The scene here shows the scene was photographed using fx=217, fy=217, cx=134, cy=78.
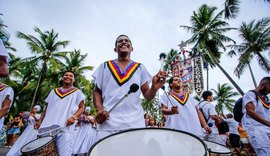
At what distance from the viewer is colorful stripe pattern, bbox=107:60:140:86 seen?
2.42m

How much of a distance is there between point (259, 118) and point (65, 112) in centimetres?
308

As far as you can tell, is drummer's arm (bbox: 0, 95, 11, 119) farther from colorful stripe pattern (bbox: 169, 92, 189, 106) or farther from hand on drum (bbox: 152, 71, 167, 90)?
colorful stripe pattern (bbox: 169, 92, 189, 106)

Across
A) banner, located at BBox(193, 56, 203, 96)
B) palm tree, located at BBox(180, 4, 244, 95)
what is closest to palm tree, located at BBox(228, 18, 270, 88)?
palm tree, located at BBox(180, 4, 244, 95)

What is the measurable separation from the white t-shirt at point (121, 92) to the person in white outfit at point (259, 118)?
199 cm

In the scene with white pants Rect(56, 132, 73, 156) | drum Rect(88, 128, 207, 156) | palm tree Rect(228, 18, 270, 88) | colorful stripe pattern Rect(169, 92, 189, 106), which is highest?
palm tree Rect(228, 18, 270, 88)

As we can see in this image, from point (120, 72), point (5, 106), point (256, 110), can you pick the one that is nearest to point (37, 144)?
point (5, 106)

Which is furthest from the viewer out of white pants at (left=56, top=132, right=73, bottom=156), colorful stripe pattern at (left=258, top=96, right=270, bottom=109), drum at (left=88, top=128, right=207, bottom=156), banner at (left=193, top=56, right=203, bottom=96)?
banner at (left=193, top=56, right=203, bottom=96)

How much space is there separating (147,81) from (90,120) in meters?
7.64

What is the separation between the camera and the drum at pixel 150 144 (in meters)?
1.32

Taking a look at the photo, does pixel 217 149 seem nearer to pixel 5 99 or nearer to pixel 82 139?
pixel 5 99

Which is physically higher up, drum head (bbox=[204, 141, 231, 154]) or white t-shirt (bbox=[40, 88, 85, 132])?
white t-shirt (bbox=[40, 88, 85, 132])

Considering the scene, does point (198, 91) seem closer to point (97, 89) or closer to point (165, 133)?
point (97, 89)

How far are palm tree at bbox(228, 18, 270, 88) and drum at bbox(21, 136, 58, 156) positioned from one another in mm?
23623

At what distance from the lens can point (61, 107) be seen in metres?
3.62
